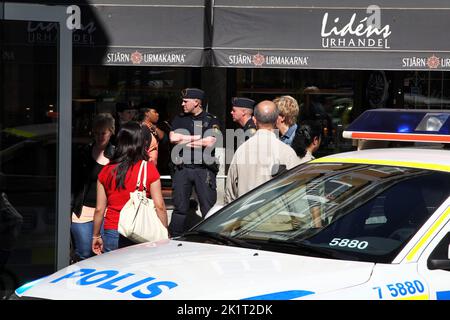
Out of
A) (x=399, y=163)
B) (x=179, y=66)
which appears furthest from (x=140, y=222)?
(x=179, y=66)

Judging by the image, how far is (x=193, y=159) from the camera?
29.5 feet

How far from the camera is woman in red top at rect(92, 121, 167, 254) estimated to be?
6.63m

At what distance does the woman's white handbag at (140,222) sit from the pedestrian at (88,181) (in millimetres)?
1054

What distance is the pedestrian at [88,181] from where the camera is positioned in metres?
7.42

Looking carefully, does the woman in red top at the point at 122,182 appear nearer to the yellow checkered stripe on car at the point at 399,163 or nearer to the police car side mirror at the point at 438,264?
the yellow checkered stripe on car at the point at 399,163

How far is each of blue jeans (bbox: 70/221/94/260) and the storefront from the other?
0.52m

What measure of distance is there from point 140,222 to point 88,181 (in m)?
1.26

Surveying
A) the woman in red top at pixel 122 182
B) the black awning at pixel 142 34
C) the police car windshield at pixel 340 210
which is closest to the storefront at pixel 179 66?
the black awning at pixel 142 34

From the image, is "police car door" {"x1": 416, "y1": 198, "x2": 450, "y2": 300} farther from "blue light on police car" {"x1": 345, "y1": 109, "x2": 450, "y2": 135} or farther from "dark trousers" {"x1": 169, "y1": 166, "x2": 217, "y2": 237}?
"dark trousers" {"x1": 169, "y1": 166, "x2": 217, "y2": 237}
